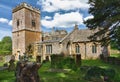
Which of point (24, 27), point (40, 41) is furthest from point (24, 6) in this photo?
point (40, 41)

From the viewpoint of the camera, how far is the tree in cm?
2077

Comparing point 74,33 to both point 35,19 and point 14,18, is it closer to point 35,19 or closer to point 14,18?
point 35,19

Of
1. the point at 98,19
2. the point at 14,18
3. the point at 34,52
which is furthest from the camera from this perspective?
the point at 14,18

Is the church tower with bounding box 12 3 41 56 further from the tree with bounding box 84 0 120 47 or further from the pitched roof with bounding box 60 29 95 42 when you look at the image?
the tree with bounding box 84 0 120 47

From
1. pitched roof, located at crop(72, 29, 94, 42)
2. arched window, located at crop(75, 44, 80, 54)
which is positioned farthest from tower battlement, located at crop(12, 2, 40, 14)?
arched window, located at crop(75, 44, 80, 54)

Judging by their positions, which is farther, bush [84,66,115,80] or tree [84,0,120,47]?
tree [84,0,120,47]

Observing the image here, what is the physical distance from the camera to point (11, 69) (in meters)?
23.2

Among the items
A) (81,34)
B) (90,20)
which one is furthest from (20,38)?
(90,20)

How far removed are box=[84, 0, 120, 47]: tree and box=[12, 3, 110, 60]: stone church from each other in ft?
51.8

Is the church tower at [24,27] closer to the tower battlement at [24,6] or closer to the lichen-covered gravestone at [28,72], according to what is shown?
the tower battlement at [24,6]

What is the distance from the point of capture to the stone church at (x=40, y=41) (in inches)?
1597

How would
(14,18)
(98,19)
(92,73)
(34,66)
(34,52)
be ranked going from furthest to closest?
(14,18) < (34,52) < (98,19) < (92,73) < (34,66)

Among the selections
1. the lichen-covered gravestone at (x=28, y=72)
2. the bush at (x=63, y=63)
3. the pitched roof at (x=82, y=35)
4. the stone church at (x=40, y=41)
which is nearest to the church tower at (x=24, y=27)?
the stone church at (x=40, y=41)

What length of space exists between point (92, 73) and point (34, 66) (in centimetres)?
730
